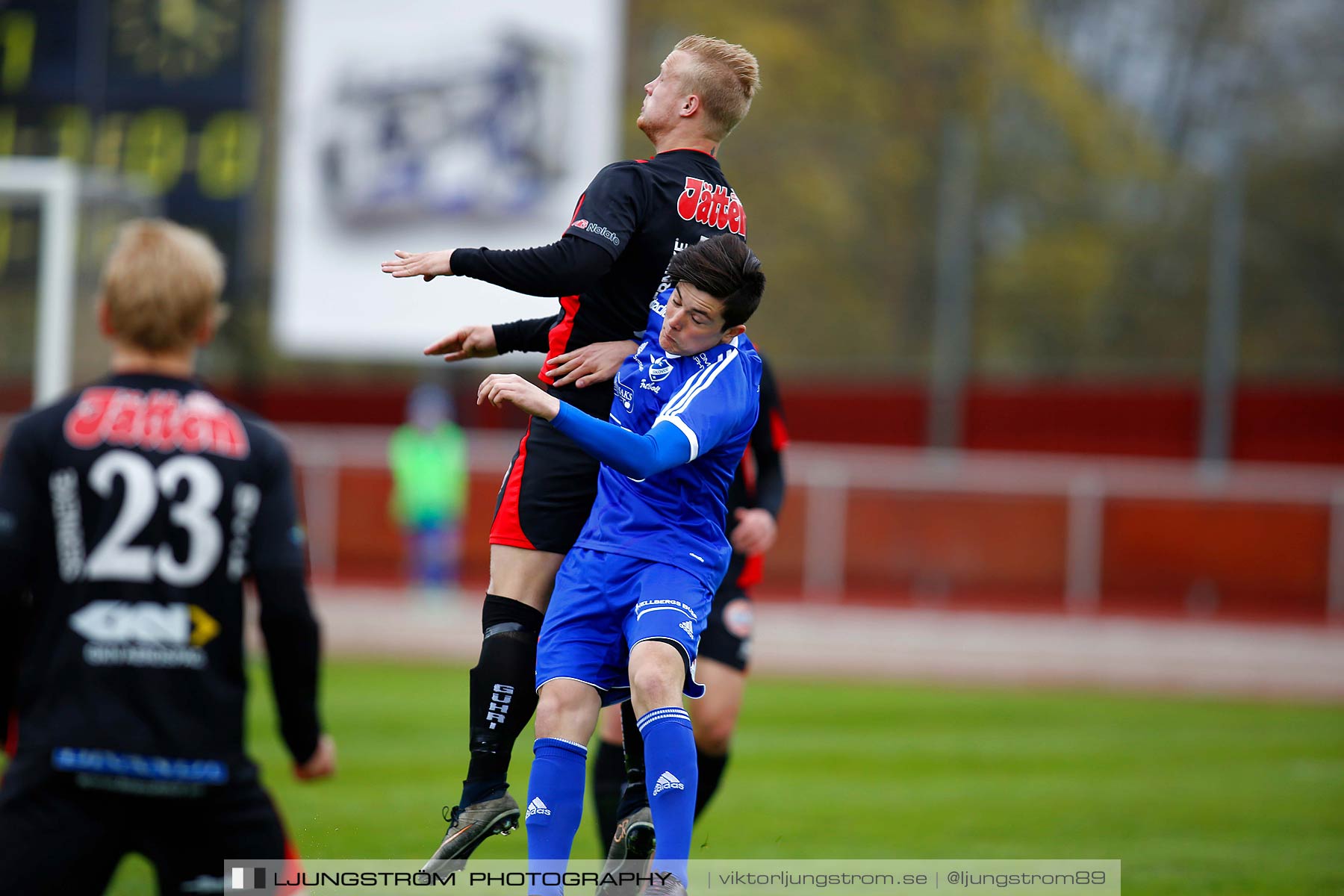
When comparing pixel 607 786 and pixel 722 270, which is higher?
pixel 722 270

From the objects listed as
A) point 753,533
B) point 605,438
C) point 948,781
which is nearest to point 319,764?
point 605,438

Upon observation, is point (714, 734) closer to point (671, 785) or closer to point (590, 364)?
point (671, 785)

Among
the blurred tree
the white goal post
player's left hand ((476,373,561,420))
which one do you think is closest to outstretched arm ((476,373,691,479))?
player's left hand ((476,373,561,420))

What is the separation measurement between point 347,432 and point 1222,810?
61.6 feet

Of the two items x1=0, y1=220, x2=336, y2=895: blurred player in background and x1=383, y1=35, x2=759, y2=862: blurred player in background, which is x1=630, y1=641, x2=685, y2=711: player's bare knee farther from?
x1=0, y1=220, x2=336, y2=895: blurred player in background

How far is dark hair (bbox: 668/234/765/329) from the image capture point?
178 inches

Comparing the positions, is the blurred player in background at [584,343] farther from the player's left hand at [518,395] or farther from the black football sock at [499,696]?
the player's left hand at [518,395]

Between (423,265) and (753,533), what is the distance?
2420 millimetres

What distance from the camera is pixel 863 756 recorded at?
11594mm

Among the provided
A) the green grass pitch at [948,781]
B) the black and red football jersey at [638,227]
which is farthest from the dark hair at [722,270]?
the green grass pitch at [948,781]

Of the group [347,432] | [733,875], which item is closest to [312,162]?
[347,432]

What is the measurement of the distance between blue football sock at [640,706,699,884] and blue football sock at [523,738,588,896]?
0.26 meters

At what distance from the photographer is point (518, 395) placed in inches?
165

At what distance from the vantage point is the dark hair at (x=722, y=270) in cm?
452
